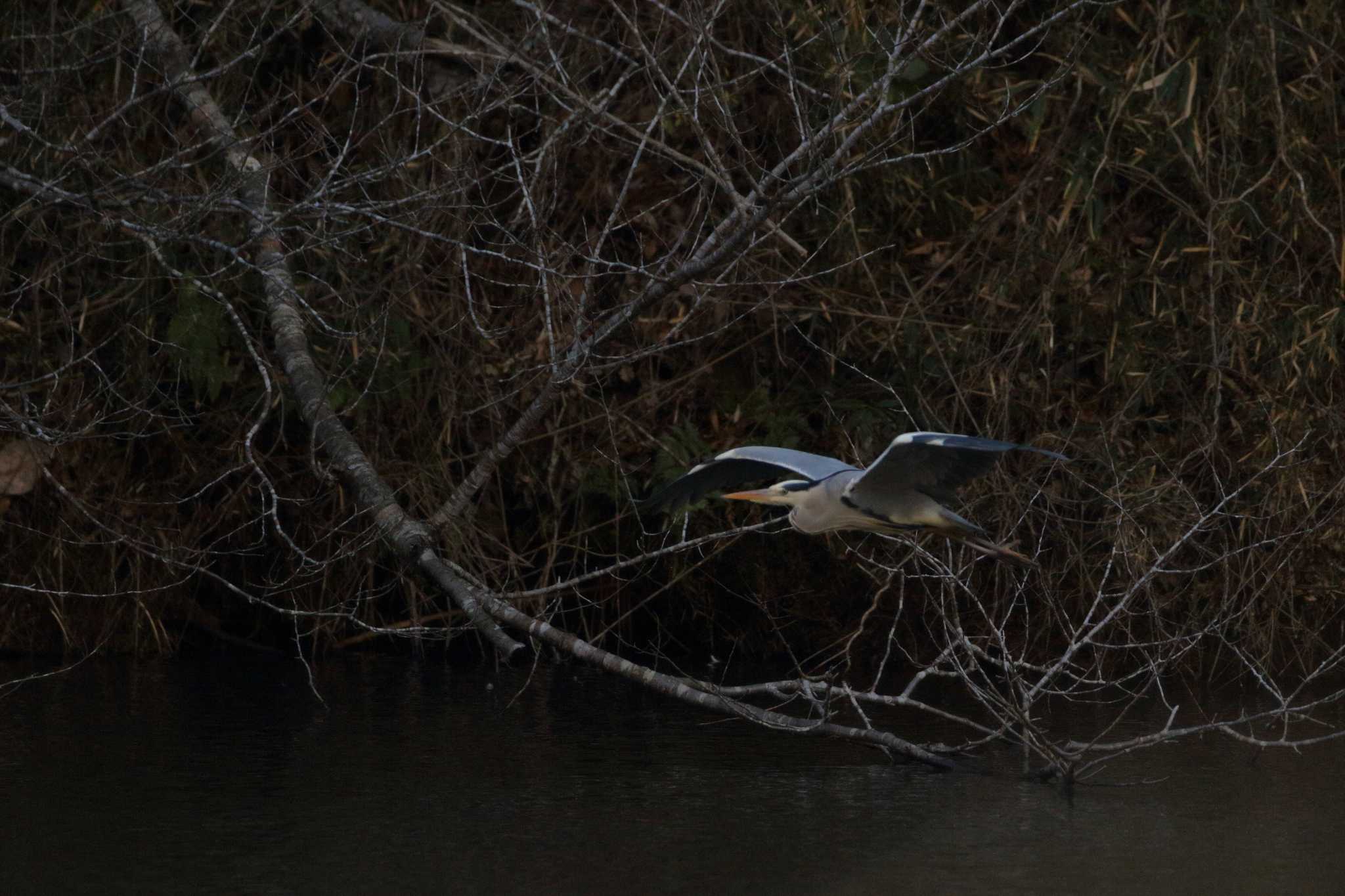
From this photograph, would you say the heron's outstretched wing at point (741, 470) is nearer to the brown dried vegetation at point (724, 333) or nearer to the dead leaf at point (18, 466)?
the brown dried vegetation at point (724, 333)

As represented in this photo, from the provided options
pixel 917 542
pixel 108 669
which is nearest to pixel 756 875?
pixel 917 542

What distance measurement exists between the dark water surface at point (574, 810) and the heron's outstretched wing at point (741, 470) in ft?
3.16

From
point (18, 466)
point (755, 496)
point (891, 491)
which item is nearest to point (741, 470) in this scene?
point (755, 496)

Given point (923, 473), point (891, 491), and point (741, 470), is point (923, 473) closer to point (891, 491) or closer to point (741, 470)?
point (891, 491)

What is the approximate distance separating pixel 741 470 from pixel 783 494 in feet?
1.23

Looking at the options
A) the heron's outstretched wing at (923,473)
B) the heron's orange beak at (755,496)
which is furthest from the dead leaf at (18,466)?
the heron's outstretched wing at (923,473)

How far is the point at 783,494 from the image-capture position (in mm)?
5785

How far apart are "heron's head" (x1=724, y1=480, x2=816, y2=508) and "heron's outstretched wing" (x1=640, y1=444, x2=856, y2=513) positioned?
4cm

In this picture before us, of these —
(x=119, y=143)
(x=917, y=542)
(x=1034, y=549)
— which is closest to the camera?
(x=917, y=542)

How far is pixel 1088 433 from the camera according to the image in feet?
26.5

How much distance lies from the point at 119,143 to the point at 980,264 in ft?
14.0

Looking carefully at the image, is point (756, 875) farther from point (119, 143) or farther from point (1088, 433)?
point (119, 143)

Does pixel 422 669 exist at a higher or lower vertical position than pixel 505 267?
lower

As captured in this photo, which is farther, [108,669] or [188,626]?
[188,626]
